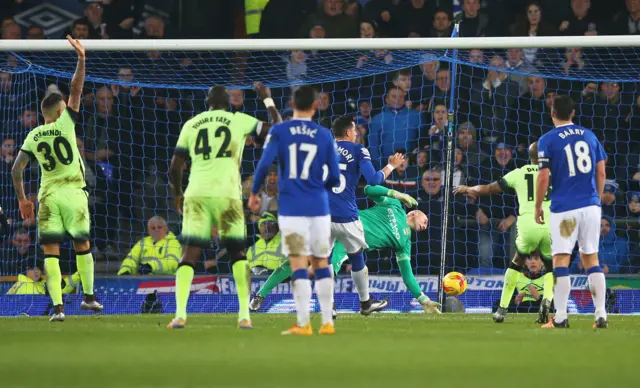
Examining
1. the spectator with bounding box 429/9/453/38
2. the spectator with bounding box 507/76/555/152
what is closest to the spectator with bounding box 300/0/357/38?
the spectator with bounding box 429/9/453/38

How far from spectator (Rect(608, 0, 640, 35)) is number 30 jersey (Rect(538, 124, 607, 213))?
8.43 meters

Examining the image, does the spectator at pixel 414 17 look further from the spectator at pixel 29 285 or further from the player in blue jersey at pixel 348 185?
the spectator at pixel 29 285

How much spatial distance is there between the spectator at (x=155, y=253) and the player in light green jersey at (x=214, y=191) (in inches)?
239

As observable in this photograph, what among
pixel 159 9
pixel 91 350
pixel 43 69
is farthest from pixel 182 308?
pixel 159 9

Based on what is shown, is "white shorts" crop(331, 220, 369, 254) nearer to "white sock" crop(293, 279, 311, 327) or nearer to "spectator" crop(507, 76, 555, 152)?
"white sock" crop(293, 279, 311, 327)

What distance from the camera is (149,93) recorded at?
19.5 metres

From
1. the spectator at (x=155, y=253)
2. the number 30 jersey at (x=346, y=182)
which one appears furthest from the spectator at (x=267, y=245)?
the number 30 jersey at (x=346, y=182)

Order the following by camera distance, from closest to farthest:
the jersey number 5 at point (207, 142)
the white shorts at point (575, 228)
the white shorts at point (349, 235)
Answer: the jersey number 5 at point (207, 142)
the white shorts at point (575, 228)
the white shorts at point (349, 235)

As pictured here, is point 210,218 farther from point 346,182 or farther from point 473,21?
point 473,21

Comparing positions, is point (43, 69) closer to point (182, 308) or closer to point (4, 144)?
point (4, 144)

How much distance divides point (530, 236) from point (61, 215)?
17.0 feet

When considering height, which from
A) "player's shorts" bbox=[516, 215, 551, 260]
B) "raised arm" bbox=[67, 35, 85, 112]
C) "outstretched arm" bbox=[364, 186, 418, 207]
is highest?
"raised arm" bbox=[67, 35, 85, 112]

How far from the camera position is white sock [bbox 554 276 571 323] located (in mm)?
11562

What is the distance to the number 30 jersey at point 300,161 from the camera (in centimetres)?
1013
